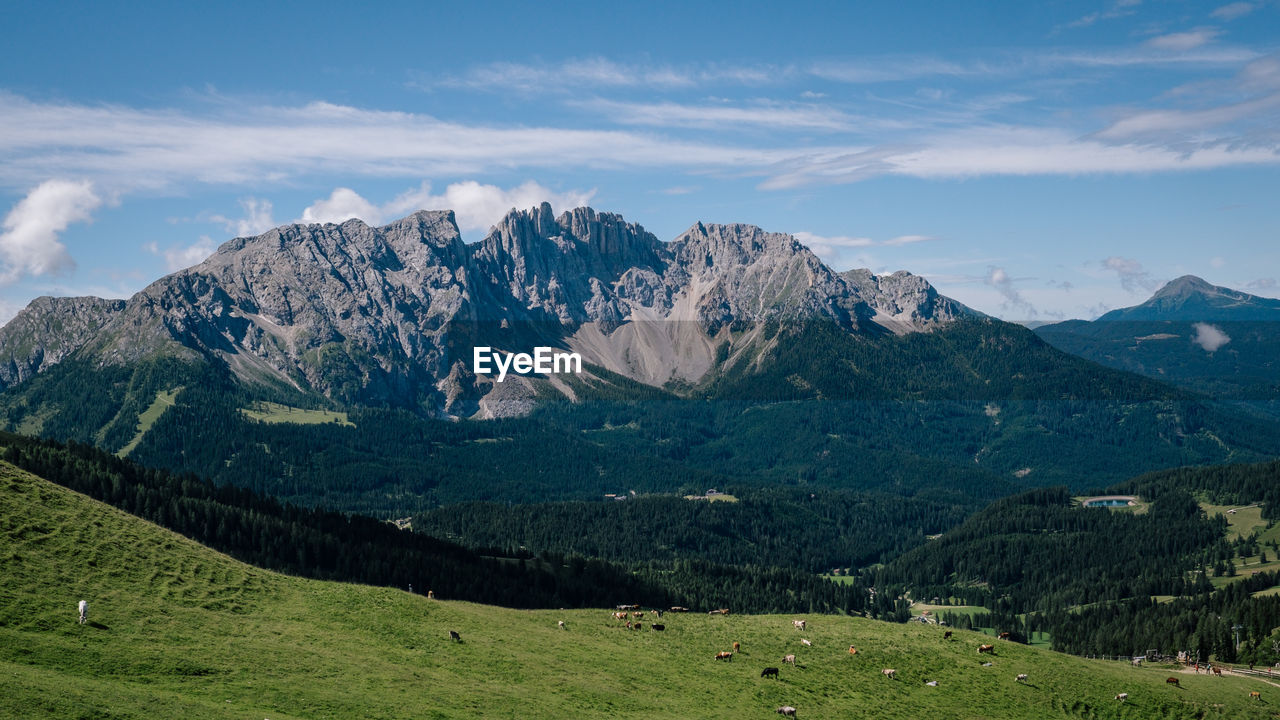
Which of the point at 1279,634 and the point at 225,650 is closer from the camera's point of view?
the point at 225,650

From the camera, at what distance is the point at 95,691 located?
6306 cm

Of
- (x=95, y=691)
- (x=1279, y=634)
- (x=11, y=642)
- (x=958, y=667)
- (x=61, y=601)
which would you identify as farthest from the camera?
(x=1279, y=634)

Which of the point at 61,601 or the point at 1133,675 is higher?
the point at 61,601

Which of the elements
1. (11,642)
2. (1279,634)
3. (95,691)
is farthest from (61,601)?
(1279,634)

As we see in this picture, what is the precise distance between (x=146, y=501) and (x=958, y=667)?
153491mm

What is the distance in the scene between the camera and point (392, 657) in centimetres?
8419

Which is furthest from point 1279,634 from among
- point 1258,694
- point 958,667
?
point 958,667

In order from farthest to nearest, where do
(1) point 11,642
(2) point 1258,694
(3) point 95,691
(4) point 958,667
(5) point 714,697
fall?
(2) point 1258,694, (4) point 958,667, (5) point 714,697, (1) point 11,642, (3) point 95,691

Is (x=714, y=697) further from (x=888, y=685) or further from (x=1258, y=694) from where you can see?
(x=1258, y=694)

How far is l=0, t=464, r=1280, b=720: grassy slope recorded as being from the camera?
69.1 m

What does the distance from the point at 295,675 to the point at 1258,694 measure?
101994 millimetres

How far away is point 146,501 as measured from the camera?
189625 mm

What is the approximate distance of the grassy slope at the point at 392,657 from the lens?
6912cm

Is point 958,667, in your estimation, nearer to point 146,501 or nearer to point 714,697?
point 714,697
